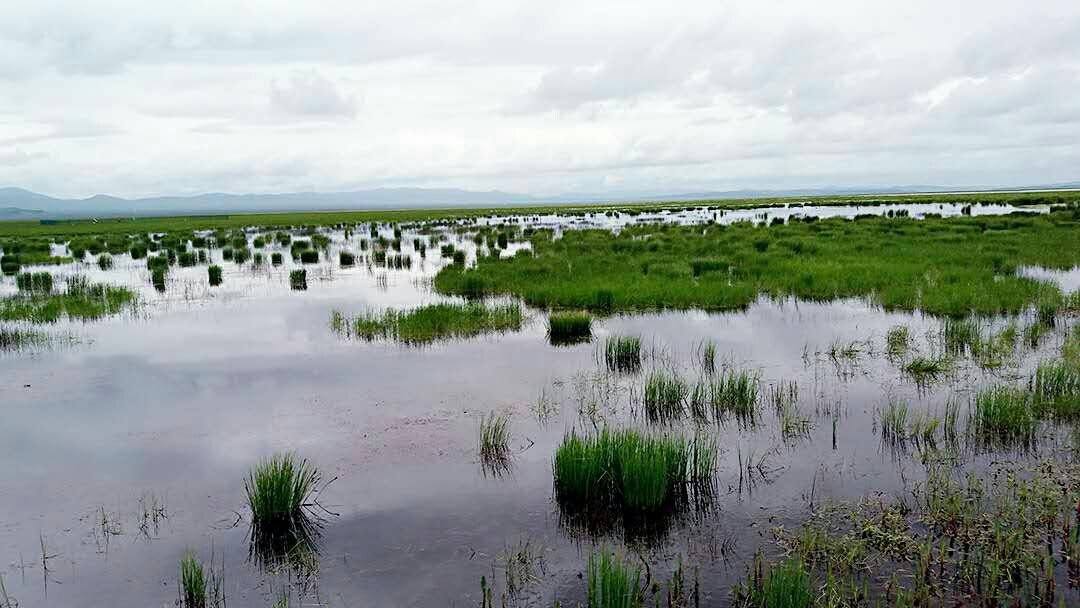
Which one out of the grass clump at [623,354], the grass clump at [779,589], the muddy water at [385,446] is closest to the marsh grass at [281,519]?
the muddy water at [385,446]

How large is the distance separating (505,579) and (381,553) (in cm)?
149

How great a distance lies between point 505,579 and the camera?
7.09m

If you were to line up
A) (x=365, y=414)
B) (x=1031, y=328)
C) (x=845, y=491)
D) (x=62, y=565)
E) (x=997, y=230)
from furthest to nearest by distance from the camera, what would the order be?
(x=997, y=230) → (x=1031, y=328) → (x=365, y=414) → (x=845, y=491) → (x=62, y=565)

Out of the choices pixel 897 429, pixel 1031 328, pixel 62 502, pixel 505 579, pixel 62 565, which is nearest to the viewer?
pixel 505 579

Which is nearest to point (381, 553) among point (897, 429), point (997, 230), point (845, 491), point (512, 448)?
point (512, 448)

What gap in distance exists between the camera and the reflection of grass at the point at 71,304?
71.5 ft

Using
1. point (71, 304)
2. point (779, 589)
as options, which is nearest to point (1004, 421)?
point (779, 589)

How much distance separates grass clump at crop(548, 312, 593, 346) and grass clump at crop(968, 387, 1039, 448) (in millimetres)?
8621

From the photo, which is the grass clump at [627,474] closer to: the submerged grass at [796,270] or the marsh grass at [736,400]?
the marsh grass at [736,400]

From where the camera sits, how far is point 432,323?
19.0 metres

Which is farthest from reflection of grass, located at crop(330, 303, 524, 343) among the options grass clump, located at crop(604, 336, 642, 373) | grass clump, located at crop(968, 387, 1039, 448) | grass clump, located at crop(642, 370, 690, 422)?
grass clump, located at crop(968, 387, 1039, 448)

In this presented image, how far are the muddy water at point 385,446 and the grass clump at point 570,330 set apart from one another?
363 mm

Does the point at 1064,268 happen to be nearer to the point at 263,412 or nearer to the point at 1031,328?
the point at 1031,328

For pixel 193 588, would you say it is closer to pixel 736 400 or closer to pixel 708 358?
pixel 736 400
